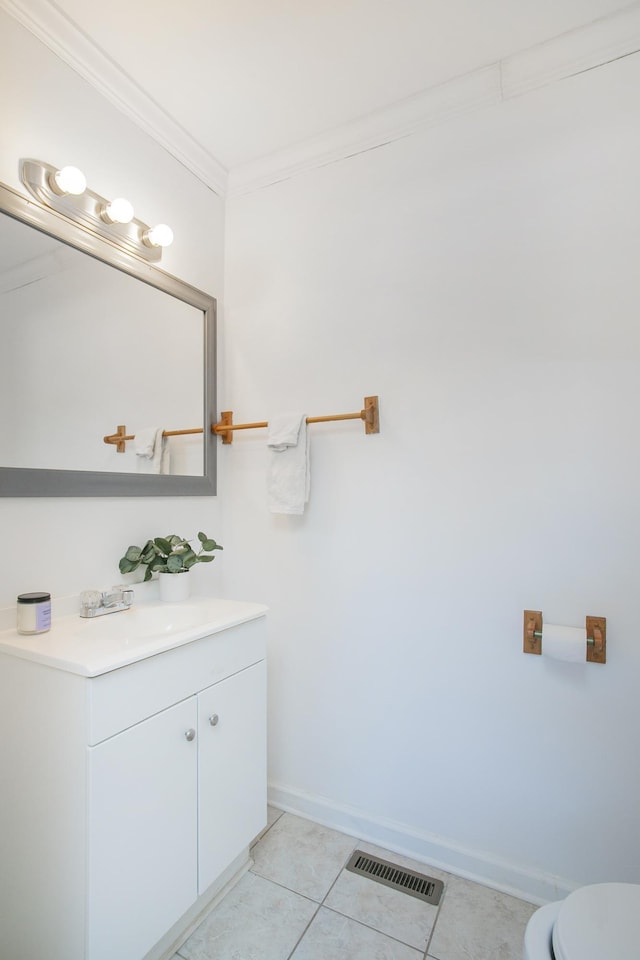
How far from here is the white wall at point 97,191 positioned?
1.26 metres

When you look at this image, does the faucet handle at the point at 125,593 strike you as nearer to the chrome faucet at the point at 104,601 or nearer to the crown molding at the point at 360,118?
the chrome faucet at the point at 104,601

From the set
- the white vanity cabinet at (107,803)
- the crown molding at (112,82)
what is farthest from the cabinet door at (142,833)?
the crown molding at (112,82)

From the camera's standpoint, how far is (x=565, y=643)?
4.23 feet

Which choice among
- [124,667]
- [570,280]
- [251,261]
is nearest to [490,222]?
[570,280]

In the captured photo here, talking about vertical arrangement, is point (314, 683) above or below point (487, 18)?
below

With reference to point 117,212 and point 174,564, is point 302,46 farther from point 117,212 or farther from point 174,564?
point 174,564

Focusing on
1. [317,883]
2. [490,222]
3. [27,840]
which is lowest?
[317,883]

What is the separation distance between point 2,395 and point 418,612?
1398 millimetres

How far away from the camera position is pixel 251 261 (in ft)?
6.42

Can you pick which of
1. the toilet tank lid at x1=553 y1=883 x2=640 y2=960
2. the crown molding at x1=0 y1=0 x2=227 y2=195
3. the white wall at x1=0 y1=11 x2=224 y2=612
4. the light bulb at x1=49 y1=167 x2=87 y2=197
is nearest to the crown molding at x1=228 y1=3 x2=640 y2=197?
the crown molding at x1=0 y1=0 x2=227 y2=195

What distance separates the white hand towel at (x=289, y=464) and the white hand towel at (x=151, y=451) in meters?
0.39

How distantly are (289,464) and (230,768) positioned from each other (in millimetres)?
982

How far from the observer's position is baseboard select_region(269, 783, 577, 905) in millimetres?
1360

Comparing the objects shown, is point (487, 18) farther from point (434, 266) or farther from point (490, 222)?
point (434, 266)
